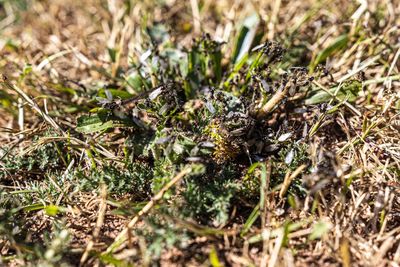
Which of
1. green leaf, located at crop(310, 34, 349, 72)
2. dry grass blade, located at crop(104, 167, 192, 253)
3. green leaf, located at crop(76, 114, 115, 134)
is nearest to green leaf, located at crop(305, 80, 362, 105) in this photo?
green leaf, located at crop(310, 34, 349, 72)

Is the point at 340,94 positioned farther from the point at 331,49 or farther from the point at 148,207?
the point at 148,207

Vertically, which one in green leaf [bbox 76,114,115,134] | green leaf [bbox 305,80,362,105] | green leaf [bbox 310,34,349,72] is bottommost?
green leaf [bbox 305,80,362,105]

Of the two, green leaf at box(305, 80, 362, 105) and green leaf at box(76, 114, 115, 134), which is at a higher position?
green leaf at box(76, 114, 115, 134)

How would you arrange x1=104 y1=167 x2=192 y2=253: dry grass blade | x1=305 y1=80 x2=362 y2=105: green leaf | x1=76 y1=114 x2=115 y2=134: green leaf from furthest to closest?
x1=305 y1=80 x2=362 y2=105: green leaf → x1=76 y1=114 x2=115 y2=134: green leaf → x1=104 y1=167 x2=192 y2=253: dry grass blade

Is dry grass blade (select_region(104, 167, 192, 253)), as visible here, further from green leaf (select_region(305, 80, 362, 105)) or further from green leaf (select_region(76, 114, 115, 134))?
green leaf (select_region(305, 80, 362, 105))

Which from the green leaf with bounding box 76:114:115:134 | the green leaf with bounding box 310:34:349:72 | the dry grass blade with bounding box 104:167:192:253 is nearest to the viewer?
the dry grass blade with bounding box 104:167:192:253

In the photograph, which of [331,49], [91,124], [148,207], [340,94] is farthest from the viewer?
[331,49]

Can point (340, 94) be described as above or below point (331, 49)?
below

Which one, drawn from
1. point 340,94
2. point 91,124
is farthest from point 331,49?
point 91,124

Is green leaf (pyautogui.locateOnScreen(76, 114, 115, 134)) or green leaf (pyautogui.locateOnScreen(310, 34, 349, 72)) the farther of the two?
green leaf (pyautogui.locateOnScreen(310, 34, 349, 72))
